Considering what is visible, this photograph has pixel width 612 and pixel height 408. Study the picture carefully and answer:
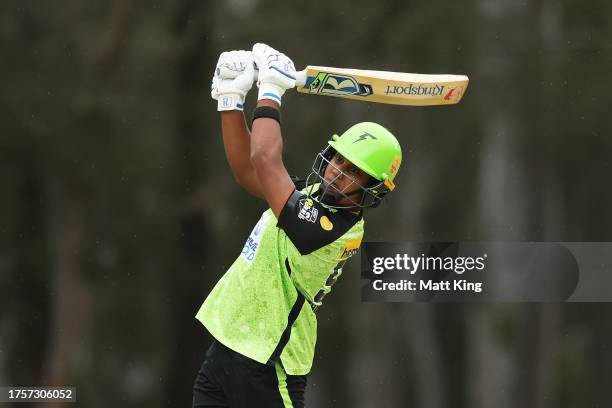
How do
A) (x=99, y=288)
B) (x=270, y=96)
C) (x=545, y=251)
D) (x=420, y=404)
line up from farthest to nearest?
(x=420, y=404) → (x=99, y=288) → (x=545, y=251) → (x=270, y=96)

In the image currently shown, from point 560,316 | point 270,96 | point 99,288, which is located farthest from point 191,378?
point 270,96

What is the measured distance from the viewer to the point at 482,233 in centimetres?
855

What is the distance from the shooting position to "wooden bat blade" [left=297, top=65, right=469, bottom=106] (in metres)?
4.30

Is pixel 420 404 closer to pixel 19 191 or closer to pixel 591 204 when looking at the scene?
pixel 591 204

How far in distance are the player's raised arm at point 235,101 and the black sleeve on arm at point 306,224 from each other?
539mm

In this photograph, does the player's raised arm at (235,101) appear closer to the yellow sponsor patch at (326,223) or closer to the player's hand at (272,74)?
the player's hand at (272,74)

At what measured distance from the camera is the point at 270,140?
3732 mm

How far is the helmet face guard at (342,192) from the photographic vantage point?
377cm

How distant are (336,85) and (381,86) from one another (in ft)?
0.69

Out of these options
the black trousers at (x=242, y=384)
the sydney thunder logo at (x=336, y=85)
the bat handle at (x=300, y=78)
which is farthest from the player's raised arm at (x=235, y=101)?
the black trousers at (x=242, y=384)

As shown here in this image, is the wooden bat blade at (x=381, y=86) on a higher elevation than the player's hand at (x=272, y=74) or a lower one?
higher

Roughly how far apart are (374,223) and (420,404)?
2.12 metres

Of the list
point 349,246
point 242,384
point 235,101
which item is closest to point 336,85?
point 235,101

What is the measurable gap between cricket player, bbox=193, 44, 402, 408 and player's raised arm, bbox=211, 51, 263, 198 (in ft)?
0.42
